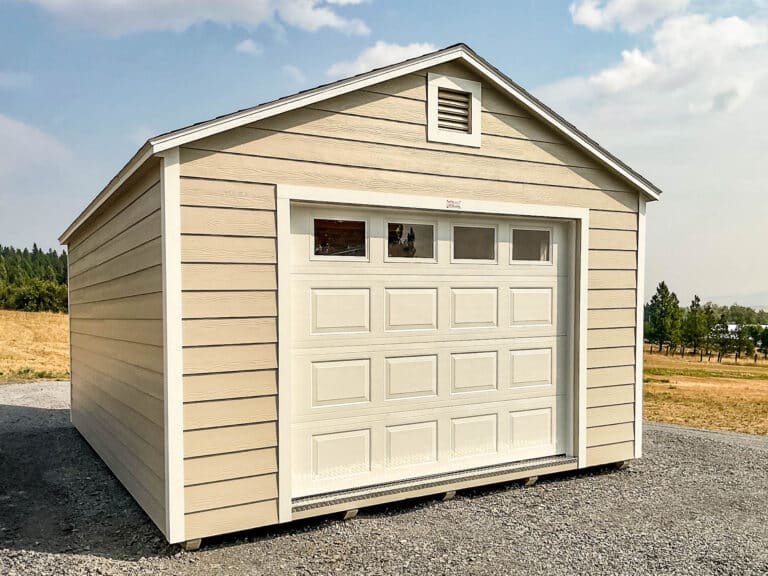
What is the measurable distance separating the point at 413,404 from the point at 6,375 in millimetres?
13540

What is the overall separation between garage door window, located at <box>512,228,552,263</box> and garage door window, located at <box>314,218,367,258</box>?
5.01ft

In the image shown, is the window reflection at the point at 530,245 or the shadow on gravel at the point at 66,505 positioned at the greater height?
the window reflection at the point at 530,245

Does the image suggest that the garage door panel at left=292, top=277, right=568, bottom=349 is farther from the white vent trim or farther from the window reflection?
the white vent trim

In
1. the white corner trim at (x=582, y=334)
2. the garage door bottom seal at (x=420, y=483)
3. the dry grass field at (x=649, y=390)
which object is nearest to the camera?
the garage door bottom seal at (x=420, y=483)

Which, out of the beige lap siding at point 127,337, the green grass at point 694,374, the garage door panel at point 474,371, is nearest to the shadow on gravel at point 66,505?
the beige lap siding at point 127,337

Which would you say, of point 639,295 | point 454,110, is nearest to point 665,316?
point 639,295

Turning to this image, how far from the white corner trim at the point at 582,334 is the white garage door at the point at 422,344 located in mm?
115

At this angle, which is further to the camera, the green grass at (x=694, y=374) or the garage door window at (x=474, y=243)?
the green grass at (x=694, y=374)

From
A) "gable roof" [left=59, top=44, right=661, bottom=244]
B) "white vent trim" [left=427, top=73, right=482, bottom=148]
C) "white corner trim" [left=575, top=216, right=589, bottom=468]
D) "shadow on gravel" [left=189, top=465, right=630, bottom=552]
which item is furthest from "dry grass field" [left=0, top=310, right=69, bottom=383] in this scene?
"white corner trim" [left=575, top=216, right=589, bottom=468]

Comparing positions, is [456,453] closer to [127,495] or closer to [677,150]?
[127,495]

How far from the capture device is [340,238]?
4145mm

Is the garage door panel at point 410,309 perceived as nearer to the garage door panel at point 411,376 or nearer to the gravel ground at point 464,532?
the garage door panel at point 411,376

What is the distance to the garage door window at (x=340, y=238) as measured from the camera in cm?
406

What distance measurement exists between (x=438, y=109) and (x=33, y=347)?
18446 mm
